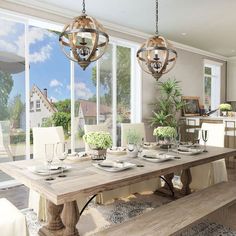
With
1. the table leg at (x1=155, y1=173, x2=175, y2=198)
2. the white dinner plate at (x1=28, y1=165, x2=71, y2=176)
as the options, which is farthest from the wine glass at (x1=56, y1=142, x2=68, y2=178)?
the table leg at (x1=155, y1=173, x2=175, y2=198)

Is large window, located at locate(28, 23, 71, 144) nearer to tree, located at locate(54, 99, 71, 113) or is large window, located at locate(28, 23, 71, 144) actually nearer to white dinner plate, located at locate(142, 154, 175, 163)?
tree, located at locate(54, 99, 71, 113)

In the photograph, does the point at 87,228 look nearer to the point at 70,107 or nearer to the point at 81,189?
the point at 81,189

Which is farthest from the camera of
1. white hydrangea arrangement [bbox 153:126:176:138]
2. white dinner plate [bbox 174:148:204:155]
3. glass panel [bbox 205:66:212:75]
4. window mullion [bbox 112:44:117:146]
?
glass panel [bbox 205:66:212:75]

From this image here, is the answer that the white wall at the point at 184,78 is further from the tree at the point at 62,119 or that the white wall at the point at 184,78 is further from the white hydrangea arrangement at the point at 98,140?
the white hydrangea arrangement at the point at 98,140

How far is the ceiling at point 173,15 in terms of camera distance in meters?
4.36

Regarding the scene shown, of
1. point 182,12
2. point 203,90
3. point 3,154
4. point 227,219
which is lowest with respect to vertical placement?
point 227,219

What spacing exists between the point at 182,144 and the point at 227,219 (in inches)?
40.9

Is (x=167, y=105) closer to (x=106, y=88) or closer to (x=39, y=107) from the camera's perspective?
(x=106, y=88)

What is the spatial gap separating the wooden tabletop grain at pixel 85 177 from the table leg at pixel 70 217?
34 cm

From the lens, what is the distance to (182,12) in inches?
187

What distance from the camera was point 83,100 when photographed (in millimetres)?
5473

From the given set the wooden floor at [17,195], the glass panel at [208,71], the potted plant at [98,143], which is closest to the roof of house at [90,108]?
the wooden floor at [17,195]

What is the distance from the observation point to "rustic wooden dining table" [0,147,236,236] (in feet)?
5.97

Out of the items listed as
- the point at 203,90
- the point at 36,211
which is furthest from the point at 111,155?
the point at 203,90
